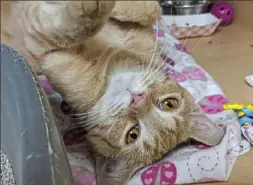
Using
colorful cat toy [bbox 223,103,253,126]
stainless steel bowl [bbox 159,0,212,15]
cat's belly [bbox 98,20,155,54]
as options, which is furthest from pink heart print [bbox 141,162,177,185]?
stainless steel bowl [bbox 159,0,212,15]

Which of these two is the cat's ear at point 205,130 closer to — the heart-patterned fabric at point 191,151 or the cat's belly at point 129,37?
the heart-patterned fabric at point 191,151

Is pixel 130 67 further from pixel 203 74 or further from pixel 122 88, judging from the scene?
pixel 203 74

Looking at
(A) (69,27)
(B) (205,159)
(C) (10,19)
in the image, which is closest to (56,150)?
(A) (69,27)

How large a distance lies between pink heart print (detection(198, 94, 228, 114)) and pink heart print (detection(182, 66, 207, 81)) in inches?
2.5

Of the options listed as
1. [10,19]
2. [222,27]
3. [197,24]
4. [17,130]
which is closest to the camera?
[17,130]

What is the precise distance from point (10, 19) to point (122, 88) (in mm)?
880

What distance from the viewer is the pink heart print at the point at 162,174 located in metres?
1.12

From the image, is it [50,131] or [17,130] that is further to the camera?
[17,130]

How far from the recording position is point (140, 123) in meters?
1.15

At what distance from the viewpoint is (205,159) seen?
113cm

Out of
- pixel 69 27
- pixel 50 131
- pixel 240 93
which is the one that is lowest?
pixel 240 93

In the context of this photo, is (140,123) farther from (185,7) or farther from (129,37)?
(185,7)

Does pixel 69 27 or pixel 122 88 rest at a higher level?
pixel 69 27

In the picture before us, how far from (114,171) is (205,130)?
26cm
